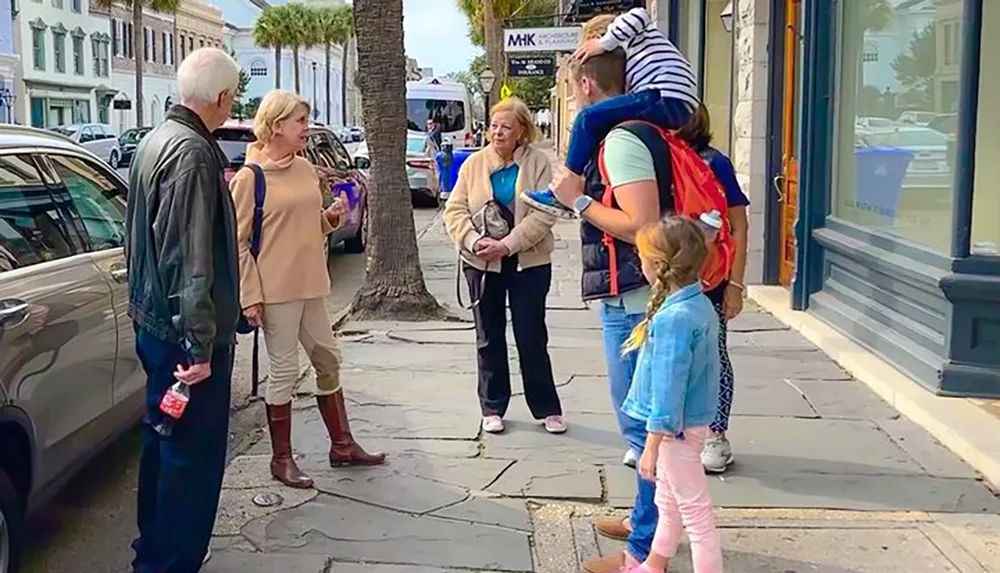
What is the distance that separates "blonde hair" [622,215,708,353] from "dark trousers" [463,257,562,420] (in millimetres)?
2226

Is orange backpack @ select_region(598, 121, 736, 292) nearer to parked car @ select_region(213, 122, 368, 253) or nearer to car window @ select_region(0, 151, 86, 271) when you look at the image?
car window @ select_region(0, 151, 86, 271)

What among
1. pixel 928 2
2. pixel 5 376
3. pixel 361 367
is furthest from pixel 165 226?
pixel 928 2

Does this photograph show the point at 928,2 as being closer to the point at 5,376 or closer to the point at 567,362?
the point at 567,362

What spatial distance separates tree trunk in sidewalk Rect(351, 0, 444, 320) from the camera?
9.19 meters

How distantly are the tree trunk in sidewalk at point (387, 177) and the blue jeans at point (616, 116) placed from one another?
17.3 ft

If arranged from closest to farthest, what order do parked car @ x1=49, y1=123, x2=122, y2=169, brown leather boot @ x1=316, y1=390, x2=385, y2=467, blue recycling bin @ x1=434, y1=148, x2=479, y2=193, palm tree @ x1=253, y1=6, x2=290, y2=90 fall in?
1. brown leather boot @ x1=316, y1=390, x2=385, y2=467
2. blue recycling bin @ x1=434, y1=148, x2=479, y2=193
3. parked car @ x1=49, y1=123, x2=122, y2=169
4. palm tree @ x1=253, y1=6, x2=290, y2=90

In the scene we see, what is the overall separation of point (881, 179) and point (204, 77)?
538 cm

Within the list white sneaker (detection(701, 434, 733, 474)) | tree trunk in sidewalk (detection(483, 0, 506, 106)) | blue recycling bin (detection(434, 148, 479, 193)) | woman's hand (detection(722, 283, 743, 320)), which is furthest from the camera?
tree trunk in sidewalk (detection(483, 0, 506, 106))

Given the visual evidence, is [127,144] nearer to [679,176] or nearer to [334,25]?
[679,176]

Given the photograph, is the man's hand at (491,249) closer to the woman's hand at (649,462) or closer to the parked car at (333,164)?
the woman's hand at (649,462)

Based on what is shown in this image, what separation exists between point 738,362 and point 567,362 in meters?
1.16

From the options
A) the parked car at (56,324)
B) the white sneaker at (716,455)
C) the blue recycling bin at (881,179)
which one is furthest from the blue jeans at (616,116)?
the blue recycling bin at (881,179)

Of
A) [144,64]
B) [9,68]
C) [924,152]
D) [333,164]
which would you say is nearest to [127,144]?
[9,68]

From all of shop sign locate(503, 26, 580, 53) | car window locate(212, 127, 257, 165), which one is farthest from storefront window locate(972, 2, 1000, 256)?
shop sign locate(503, 26, 580, 53)
